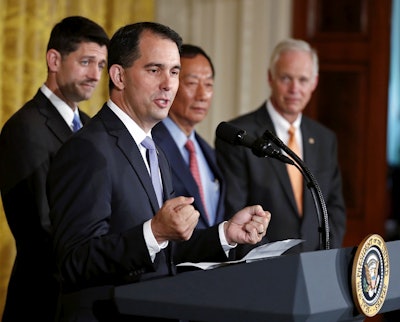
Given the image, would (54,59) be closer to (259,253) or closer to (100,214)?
(100,214)

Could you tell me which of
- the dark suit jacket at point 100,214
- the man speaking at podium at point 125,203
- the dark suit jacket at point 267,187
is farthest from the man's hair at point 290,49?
the dark suit jacket at point 100,214

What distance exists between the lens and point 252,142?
2.21m

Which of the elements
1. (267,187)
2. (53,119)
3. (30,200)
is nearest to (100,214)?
(30,200)

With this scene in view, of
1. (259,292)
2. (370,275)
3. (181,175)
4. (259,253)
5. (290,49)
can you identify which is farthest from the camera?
(290,49)

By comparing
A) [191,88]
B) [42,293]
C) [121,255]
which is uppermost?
[191,88]

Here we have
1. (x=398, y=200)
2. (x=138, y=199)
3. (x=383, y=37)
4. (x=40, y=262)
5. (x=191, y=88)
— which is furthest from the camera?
(x=398, y=200)

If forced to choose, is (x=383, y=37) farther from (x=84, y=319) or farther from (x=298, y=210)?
(x=84, y=319)

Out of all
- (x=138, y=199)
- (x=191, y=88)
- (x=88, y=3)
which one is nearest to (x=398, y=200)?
(x=88, y=3)

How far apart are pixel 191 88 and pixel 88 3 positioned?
1490 millimetres

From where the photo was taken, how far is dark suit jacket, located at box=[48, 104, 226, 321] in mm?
2027

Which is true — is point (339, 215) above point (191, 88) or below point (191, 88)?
below

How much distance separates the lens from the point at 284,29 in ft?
18.3

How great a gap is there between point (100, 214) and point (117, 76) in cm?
38

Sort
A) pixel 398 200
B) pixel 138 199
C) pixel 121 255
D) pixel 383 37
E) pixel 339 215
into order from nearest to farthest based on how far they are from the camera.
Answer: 1. pixel 121 255
2. pixel 138 199
3. pixel 339 215
4. pixel 383 37
5. pixel 398 200
